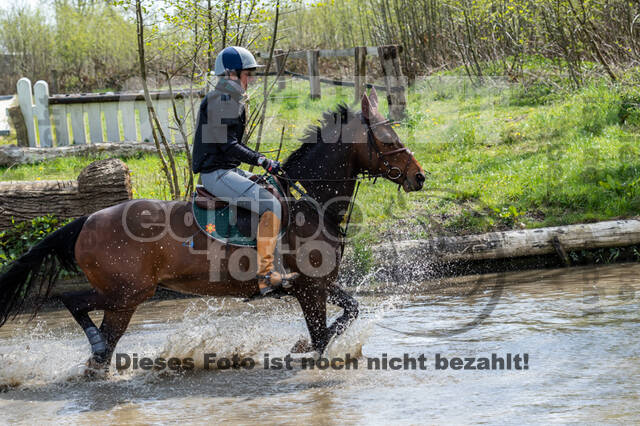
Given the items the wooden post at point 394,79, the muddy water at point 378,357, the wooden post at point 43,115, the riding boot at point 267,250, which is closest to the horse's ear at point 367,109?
the riding boot at point 267,250

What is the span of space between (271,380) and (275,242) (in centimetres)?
119

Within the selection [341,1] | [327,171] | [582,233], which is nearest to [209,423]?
[327,171]

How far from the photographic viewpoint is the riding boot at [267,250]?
5676 millimetres

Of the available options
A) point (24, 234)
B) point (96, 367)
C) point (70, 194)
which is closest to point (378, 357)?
point (96, 367)

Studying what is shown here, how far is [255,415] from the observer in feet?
16.4

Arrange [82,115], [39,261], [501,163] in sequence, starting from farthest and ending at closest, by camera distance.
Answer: [82,115] → [501,163] → [39,261]

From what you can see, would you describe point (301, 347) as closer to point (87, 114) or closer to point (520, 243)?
point (520, 243)

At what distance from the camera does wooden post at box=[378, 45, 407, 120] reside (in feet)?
44.7

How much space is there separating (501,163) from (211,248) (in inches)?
264

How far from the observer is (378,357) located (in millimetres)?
6191

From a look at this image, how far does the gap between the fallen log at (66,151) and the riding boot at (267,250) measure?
831 centimetres

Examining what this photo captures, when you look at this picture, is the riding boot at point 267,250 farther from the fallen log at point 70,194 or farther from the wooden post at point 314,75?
the wooden post at point 314,75

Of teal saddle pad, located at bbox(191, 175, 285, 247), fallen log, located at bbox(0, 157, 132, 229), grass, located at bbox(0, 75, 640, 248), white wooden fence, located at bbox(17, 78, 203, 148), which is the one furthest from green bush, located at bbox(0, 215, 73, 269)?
white wooden fence, located at bbox(17, 78, 203, 148)

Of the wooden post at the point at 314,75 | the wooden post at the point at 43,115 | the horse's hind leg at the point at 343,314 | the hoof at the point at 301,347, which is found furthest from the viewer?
the wooden post at the point at 314,75
